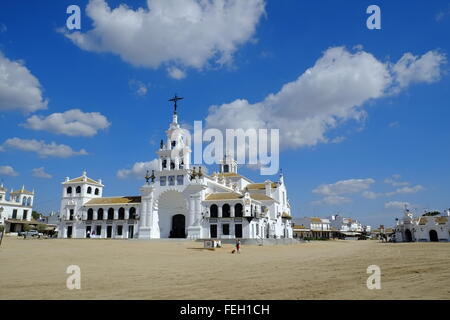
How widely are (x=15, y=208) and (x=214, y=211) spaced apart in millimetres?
49218

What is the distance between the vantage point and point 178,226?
55375mm

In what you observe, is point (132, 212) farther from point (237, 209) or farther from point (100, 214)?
point (237, 209)

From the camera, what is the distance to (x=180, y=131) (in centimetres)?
5909

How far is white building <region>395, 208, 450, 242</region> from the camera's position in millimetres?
60719

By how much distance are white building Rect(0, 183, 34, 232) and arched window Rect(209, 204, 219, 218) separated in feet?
146

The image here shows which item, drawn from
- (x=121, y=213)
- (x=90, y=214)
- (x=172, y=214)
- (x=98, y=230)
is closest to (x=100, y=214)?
(x=90, y=214)

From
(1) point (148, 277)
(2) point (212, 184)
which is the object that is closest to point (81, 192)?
(2) point (212, 184)

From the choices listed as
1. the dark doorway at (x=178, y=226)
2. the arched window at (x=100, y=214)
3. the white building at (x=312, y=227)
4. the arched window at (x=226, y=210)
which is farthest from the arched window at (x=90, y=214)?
the white building at (x=312, y=227)

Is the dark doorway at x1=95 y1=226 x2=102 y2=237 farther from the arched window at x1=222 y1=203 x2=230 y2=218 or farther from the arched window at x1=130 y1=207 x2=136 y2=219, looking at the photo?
the arched window at x1=222 y1=203 x2=230 y2=218

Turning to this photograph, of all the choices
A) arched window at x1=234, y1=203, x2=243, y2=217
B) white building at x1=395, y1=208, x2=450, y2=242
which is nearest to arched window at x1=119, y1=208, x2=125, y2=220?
arched window at x1=234, y1=203, x2=243, y2=217

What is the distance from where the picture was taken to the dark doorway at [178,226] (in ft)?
180
